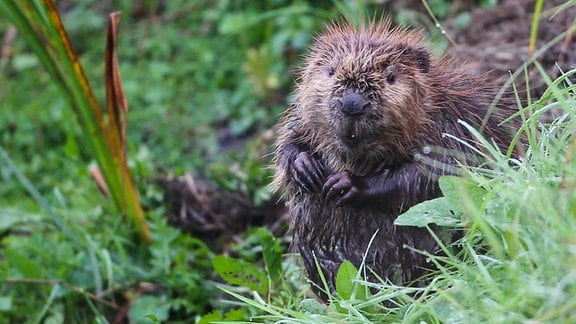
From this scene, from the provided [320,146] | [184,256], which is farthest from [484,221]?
[184,256]

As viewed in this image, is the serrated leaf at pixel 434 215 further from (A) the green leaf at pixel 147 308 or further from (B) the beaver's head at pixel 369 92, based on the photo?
(A) the green leaf at pixel 147 308

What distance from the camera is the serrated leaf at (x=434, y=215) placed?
9.65ft

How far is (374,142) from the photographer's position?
3434 mm

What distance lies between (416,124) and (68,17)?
531 cm

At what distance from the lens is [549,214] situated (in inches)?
95.6

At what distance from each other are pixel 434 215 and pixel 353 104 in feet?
1.80

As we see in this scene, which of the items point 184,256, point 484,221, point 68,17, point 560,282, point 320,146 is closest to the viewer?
point 560,282

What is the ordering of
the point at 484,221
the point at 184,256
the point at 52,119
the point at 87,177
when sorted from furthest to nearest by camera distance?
the point at 52,119 < the point at 87,177 < the point at 184,256 < the point at 484,221

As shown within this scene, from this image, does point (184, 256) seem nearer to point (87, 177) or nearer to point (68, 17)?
point (87, 177)

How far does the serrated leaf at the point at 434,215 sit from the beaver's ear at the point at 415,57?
0.76 m

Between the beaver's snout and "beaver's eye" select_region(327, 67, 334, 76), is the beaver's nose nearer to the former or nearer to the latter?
the beaver's snout

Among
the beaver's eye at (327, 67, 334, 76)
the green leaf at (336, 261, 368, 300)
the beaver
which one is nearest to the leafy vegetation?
the green leaf at (336, 261, 368, 300)

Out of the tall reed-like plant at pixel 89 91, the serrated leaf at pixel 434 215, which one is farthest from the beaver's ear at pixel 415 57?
the tall reed-like plant at pixel 89 91

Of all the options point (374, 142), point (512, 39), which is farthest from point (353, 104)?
point (512, 39)
